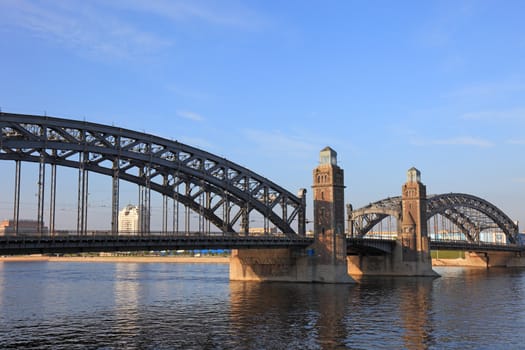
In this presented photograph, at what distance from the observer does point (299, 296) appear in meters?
75.8

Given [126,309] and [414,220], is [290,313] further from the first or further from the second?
[414,220]

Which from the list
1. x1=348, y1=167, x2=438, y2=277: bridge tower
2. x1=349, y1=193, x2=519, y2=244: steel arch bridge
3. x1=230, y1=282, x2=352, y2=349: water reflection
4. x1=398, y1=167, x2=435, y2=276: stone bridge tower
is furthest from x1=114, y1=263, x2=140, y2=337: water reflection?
x1=349, y1=193, x2=519, y2=244: steel arch bridge

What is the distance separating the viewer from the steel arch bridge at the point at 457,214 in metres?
145

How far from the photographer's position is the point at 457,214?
171m

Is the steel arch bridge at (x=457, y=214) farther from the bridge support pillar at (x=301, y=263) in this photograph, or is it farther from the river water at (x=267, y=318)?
the river water at (x=267, y=318)

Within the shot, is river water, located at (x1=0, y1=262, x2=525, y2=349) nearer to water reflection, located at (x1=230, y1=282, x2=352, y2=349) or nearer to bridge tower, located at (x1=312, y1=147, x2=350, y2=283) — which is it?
water reflection, located at (x1=230, y1=282, x2=352, y2=349)

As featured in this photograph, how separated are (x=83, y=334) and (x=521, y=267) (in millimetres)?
147361

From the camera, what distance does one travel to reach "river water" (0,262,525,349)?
4469 centimetres

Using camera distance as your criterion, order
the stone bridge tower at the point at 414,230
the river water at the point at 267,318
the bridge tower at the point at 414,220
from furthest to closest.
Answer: the bridge tower at the point at 414,220 → the stone bridge tower at the point at 414,230 → the river water at the point at 267,318

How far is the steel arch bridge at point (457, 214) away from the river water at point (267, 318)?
2180 inches

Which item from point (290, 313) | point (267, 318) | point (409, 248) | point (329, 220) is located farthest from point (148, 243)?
point (409, 248)

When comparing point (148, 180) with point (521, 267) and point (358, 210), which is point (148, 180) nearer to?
point (358, 210)

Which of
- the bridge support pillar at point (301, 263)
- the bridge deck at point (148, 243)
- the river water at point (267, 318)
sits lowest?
the river water at point (267, 318)

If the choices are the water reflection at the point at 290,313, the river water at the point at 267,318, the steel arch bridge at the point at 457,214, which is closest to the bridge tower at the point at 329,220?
the water reflection at the point at 290,313
